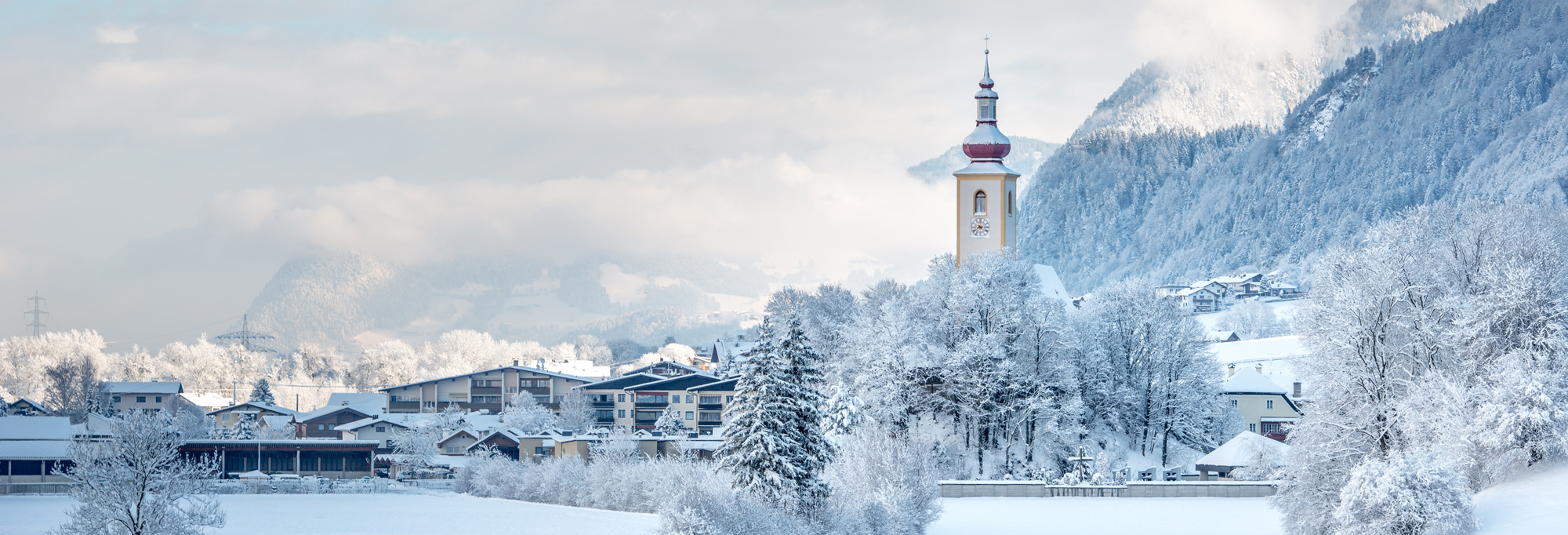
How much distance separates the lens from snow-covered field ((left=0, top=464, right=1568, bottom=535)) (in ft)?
127

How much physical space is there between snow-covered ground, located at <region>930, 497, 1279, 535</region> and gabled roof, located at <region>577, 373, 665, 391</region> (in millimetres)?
53982

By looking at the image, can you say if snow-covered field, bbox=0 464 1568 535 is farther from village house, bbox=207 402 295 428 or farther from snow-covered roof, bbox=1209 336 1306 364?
snow-covered roof, bbox=1209 336 1306 364

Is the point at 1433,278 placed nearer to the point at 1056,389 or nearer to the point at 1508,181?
the point at 1056,389

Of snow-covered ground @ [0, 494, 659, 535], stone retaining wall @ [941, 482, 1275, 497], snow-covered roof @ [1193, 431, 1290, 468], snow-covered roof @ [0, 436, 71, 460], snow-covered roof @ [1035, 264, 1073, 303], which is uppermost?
snow-covered roof @ [1035, 264, 1073, 303]

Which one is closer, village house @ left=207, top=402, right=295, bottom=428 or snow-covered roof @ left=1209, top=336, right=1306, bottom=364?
snow-covered roof @ left=1209, top=336, right=1306, bottom=364

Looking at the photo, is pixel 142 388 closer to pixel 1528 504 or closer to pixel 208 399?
pixel 208 399

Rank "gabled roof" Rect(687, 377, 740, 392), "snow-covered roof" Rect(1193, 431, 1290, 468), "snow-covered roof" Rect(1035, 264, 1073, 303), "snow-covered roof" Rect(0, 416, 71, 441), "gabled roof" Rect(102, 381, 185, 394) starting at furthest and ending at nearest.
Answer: "gabled roof" Rect(102, 381, 185, 394) → "gabled roof" Rect(687, 377, 740, 392) → "snow-covered roof" Rect(0, 416, 71, 441) → "snow-covered roof" Rect(1035, 264, 1073, 303) → "snow-covered roof" Rect(1193, 431, 1290, 468)

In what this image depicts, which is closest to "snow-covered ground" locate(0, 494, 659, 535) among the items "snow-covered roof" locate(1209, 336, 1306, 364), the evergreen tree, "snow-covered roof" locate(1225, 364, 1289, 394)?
"snow-covered roof" locate(1225, 364, 1289, 394)

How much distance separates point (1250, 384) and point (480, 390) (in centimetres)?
6294

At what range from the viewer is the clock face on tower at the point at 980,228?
84.4m

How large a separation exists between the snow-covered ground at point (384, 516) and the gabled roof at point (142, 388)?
194 feet

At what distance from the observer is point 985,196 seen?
85125mm

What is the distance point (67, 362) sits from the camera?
465 ft

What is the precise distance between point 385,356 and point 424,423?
90.6 meters
